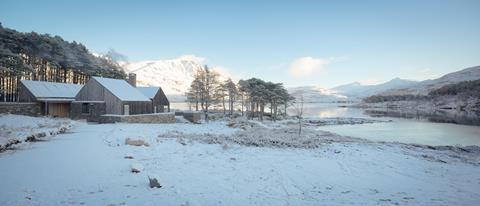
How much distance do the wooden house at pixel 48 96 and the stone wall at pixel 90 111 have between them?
3.10 meters

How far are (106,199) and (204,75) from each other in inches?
1883

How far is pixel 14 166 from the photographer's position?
9.67 meters

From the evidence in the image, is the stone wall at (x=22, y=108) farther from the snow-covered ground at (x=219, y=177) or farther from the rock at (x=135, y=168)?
the rock at (x=135, y=168)

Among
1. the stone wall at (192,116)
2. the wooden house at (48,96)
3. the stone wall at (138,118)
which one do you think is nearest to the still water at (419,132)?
the stone wall at (192,116)

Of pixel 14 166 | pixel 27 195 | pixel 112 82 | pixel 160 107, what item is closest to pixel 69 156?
pixel 14 166

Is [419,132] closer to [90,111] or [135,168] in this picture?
[135,168]

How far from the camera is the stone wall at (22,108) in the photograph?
30281 mm

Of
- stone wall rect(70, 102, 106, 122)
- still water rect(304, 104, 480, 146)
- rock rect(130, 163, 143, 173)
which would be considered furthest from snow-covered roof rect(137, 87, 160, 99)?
rock rect(130, 163, 143, 173)

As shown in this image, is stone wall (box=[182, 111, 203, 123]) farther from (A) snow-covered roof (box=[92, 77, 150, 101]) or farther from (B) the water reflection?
(B) the water reflection

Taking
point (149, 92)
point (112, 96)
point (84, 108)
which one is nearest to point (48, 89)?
point (84, 108)

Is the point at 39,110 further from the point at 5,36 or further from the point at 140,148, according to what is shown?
the point at 140,148

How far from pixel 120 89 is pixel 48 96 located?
34.2 feet

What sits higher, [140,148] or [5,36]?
[5,36]

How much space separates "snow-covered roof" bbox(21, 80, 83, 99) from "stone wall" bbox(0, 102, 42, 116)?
1.51 metres
